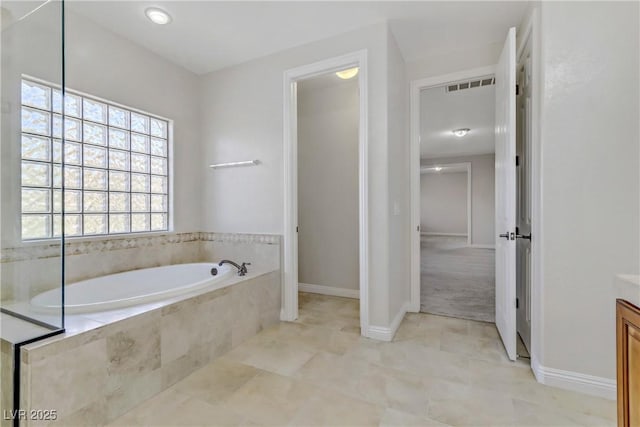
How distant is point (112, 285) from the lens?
2.35 meters

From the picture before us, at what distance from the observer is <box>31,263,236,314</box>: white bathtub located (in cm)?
157

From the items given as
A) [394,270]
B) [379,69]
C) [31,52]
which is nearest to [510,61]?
[379,69]

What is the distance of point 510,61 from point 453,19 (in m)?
0.64

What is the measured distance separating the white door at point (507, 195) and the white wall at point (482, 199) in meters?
6.10

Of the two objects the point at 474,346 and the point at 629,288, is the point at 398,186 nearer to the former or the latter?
the point at 474,346

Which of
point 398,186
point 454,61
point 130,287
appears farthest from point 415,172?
point 130,287

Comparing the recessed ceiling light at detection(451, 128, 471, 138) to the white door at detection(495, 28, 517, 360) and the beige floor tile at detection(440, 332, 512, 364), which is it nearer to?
the white door at detection(495, 28, 517, 360)

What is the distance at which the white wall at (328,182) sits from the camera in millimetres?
3451

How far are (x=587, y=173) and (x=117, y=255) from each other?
10.9 feet

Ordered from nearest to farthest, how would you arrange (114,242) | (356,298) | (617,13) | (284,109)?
1. (617,13)
2. (114,242)
3. (284,109)
4. (356,298)

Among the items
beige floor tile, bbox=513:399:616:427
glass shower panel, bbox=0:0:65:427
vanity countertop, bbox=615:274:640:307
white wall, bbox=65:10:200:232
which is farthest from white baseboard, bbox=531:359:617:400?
white wall, bbox=65:10:200:232

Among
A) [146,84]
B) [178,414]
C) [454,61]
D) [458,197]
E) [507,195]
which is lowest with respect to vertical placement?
[178,414]

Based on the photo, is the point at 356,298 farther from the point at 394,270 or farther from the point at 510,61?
the point at 510,61

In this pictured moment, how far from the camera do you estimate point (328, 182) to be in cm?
360
